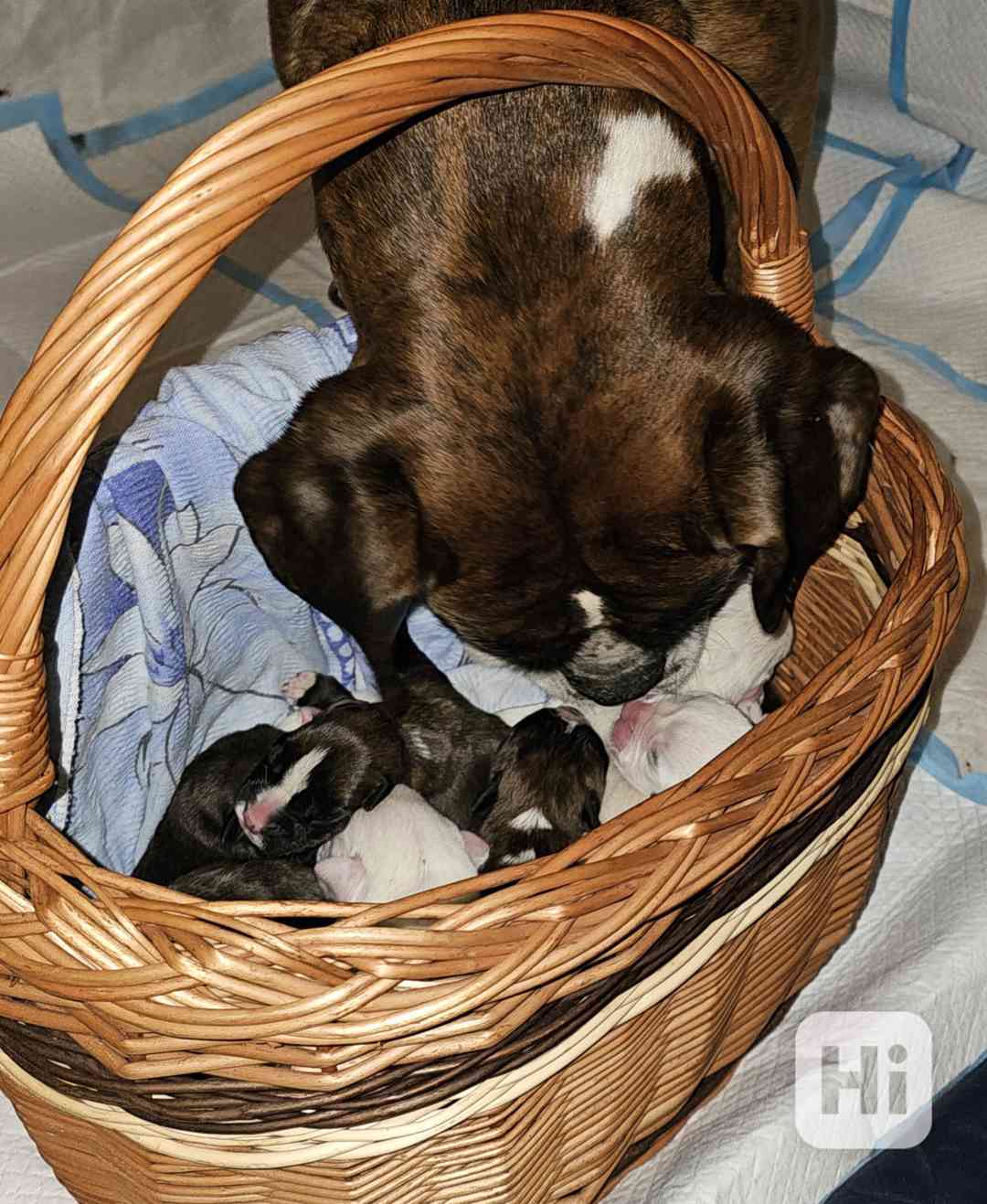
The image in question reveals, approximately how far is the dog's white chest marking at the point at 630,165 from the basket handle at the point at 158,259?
8.9 inches

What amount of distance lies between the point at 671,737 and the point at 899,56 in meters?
2.02

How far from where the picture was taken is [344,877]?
181cm

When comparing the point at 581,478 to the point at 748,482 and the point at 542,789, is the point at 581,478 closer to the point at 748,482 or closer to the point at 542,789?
the point at 748,482

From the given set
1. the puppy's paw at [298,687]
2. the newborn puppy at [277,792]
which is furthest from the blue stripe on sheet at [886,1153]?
the puppy's paw at [298,687]

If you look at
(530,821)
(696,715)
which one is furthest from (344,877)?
(696,715)

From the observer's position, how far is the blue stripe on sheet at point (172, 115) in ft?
11.6

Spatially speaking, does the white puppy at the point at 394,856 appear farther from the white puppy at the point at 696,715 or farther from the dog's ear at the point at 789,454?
the dog's ear at the point at 789,454

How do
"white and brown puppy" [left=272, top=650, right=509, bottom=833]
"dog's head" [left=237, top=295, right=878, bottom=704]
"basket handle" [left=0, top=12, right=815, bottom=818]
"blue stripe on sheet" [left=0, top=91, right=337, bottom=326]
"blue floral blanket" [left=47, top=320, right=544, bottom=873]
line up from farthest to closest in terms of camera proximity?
1. "blue stripe on sheet" [left=0, top=91, right=337, bottom=326]
2. "white and brown puppy" [left=272, top=650, right=509, bottom=833]
3. "blue floral blanket" [left=47, top=320, right=544, bottom=873]
4. "dog's head" [left=237, top=295, right=878, bottom=704]
5. "basket handle" [left=0, top=12, right=815, bottom=818]

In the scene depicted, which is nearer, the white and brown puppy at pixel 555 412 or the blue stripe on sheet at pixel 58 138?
the white and brown puppy at pixel 555 412

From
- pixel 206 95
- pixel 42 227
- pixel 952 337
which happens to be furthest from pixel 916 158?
pixel 42 227

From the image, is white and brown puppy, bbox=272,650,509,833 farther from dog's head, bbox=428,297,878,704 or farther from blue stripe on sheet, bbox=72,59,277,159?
blue stripe on sheet, bbox=72,59,277,159

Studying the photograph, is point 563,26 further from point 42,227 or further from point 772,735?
point 42,227

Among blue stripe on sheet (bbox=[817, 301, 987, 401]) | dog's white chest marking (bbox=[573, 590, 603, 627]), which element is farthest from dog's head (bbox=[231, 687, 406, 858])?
blue stripe on sheet (bbox=[817, 301, 987, 401])

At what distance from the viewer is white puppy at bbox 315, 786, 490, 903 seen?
1786 mm
